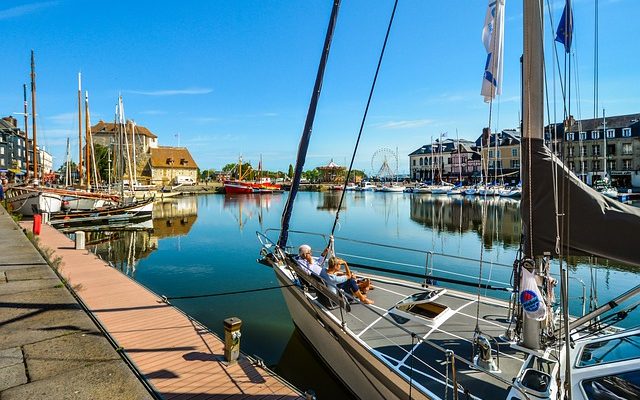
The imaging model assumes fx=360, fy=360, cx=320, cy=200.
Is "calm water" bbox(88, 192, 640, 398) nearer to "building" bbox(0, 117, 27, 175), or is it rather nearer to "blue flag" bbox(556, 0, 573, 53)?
"blue flag" bbox(556, 0, 573, 53)

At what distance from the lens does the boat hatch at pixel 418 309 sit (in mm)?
6984

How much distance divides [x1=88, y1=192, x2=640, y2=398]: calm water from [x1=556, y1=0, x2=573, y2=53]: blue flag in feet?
10.0

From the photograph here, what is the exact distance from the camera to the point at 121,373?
3584 millimetres

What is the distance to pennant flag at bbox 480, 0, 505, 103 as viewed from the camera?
598 centimetres

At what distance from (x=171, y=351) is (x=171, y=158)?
108 meters

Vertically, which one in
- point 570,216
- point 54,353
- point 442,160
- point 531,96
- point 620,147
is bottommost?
point 54,353

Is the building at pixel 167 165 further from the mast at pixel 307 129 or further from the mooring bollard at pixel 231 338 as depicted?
the mooring bollard at pixel 231 338

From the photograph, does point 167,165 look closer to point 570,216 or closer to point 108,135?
point 108,135

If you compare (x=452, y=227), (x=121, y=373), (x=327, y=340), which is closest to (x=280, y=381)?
(x=327, y=340)

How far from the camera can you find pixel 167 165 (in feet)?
342

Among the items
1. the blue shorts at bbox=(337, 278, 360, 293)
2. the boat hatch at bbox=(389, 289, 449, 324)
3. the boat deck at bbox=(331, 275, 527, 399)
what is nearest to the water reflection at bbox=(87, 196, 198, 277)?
the blue shorts at bbox=(337, 278, 360, 293)

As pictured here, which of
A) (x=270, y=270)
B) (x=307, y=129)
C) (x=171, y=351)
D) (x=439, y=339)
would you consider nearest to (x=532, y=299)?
(x=439, y=339)

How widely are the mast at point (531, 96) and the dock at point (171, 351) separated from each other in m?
4.41

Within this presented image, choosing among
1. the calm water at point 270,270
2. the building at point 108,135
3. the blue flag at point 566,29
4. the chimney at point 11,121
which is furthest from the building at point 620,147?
the chimney at point 11,121
